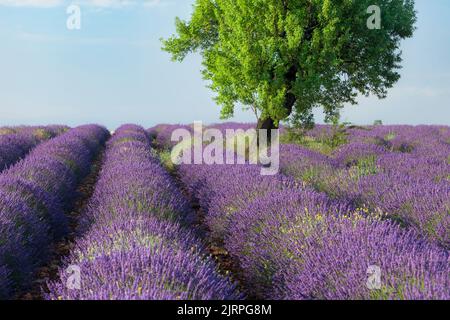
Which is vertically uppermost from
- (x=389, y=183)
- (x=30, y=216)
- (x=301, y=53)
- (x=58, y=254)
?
(x=301, y=53)

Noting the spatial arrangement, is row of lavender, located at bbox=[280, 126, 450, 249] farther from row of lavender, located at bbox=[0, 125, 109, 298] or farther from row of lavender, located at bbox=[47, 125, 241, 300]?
row of lavender, located at bbox=[0, 125, 109, 298]

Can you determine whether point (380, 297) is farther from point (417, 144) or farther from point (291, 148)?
point (417, 144)

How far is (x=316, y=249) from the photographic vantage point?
3.64m

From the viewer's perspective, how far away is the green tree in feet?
38.3

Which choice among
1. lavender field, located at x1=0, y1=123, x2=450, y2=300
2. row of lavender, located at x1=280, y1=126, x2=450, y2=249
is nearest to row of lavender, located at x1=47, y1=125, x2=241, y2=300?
lavender field, located at x1=0, y1=123, x2=450, y2=300

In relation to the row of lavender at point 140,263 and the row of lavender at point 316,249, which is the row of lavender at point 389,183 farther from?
the row of lavender at point 140,263

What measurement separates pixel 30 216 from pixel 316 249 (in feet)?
10.9

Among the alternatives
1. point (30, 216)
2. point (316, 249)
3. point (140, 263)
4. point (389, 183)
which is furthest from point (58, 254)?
point (389, 183)

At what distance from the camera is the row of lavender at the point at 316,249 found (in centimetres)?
299

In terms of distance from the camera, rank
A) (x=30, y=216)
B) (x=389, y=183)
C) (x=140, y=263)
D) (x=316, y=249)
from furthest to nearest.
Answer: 1. (x=389, y=183)
2. (x=30, y=216)
3. (x=316, y=249)
4. (x=140, y=263)

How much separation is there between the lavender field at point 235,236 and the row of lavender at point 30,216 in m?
0.02

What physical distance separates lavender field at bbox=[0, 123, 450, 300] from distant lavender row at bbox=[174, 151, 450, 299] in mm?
12

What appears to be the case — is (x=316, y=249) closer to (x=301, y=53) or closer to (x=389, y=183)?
(x=389, y=183)
